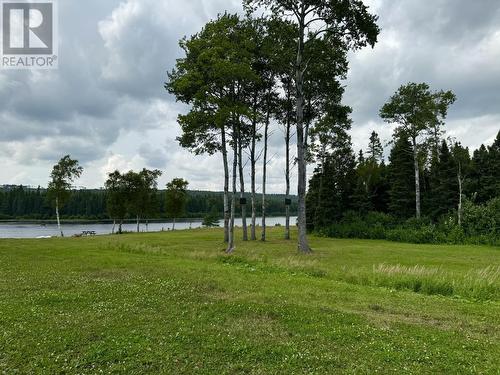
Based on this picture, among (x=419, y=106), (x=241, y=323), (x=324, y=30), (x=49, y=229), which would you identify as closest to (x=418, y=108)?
(x=419, y=106)

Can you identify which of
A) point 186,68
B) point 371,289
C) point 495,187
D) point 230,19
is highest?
point 230,19

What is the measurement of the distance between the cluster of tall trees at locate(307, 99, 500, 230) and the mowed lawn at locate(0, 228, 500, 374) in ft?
103

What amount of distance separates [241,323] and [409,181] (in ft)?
140

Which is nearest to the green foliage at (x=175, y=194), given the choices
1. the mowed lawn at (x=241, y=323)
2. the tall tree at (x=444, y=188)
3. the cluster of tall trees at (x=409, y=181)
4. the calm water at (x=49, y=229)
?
the calm water at (x=49, y=229)

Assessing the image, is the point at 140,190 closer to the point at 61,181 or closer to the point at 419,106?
the point at 61,181

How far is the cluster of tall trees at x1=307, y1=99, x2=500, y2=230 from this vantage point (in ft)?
141

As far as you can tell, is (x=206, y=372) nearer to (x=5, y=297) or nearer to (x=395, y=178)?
(x=5, y=297)

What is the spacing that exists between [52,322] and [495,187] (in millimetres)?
46896

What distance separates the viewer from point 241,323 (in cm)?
767

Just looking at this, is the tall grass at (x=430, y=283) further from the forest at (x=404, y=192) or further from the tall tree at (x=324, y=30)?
the forest at (x=404, y=192)

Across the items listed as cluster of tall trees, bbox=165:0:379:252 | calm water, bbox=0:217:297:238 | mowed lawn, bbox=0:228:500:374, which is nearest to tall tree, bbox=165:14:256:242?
cluster of tall trees, bbox=165:0:379:252

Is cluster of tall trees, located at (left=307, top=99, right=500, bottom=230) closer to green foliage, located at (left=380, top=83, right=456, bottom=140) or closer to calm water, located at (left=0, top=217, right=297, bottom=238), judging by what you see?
green foliage, located at (left=380, top=83, right=456, bottom=140)

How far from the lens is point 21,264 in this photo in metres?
15.9

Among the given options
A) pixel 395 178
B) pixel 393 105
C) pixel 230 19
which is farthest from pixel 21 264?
pixel 395 178
